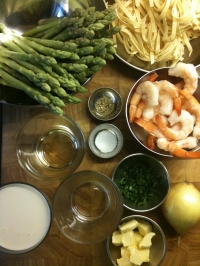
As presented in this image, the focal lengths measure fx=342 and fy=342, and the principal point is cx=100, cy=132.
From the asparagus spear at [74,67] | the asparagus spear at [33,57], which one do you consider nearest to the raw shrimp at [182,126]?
the asparagus spear at [74,67]

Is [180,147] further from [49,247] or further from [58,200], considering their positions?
[49,247]

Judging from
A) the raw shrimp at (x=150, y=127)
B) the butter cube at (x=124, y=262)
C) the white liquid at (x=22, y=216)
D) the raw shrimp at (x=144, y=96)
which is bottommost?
the butter cube at (x=124, y=262)

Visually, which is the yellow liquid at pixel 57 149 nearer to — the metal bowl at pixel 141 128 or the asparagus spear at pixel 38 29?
the metal bowl at pixel 141 128

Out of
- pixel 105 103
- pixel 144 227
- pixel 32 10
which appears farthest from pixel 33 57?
pixel 144 227

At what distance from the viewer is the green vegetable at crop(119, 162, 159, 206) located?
1.30 m

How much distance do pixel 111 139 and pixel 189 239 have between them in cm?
49

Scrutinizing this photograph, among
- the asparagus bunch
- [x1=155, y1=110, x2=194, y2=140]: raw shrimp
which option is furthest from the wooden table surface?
the asparagus bunch

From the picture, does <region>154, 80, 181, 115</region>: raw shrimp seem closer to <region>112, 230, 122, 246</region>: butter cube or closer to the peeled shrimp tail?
the peeled shrimp tail

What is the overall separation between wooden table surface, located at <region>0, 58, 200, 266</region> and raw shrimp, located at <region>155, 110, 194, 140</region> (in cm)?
13

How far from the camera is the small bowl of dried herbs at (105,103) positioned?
1314mm

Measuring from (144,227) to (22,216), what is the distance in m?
0.45

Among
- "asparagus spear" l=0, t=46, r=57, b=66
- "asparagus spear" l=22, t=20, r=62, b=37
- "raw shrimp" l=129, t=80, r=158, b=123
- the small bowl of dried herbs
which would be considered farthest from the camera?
the small bowl of dried herbs

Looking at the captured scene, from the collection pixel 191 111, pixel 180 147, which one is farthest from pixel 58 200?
pixel 191 111

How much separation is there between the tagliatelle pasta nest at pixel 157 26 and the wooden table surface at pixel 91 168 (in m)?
0.10
